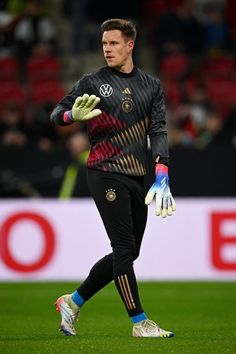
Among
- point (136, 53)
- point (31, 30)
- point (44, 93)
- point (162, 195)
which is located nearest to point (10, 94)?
point (44, 93)

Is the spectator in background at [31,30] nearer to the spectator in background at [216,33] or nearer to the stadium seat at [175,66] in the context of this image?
the stadium seat at [175,66]

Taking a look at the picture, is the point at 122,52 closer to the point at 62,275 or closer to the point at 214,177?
the point at 62,275

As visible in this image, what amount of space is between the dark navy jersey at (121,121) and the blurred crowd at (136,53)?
27.8ft

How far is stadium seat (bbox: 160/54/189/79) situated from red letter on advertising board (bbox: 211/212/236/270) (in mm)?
5277

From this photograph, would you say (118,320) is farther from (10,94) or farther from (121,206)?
(10,94)

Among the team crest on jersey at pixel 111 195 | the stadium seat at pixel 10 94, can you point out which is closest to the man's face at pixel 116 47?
the team crest on jersey at pixel 111 195

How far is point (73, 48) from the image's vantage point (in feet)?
60.2

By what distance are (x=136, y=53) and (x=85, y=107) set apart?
37.9 ft

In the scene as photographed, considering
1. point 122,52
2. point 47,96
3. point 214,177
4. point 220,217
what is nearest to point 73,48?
point 47,96

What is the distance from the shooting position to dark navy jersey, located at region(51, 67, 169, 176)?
25.3 ft

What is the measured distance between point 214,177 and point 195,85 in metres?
3.47

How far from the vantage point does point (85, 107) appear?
7.45 m

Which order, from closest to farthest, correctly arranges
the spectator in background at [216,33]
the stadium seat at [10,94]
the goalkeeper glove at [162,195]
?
1. the goalkeeper glove at [162,195]
2. the stadium seat at [10,94]
3. the spectator in background at [216,33]

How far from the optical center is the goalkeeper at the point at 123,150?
25.1ft
